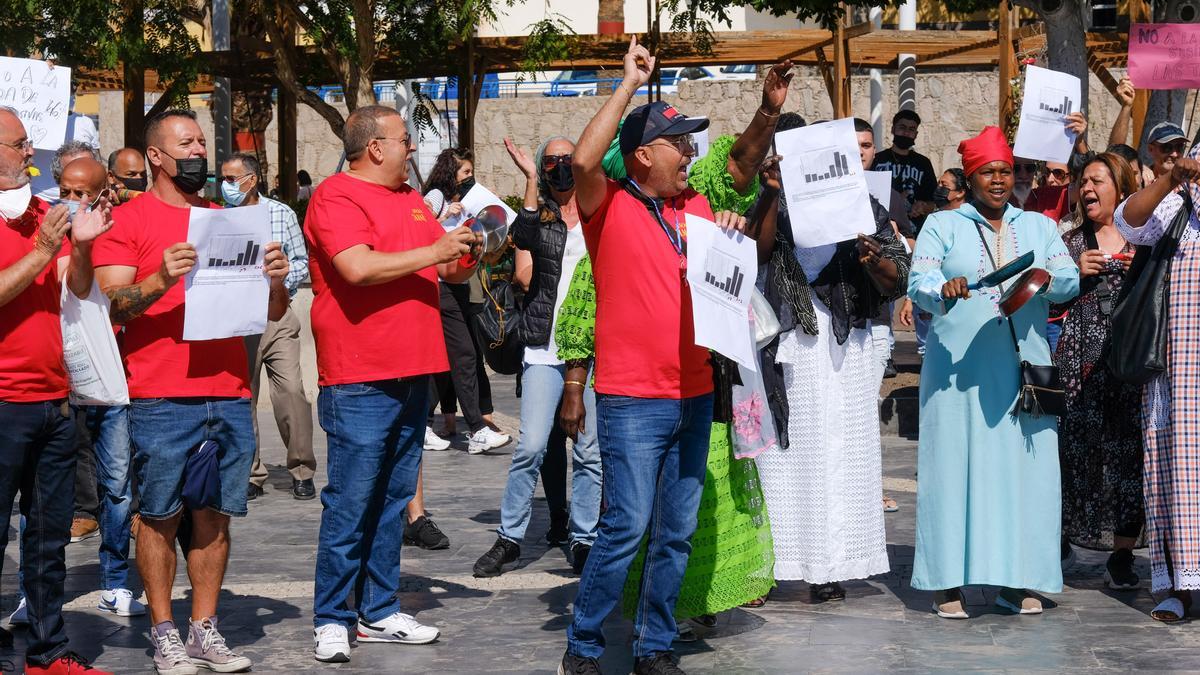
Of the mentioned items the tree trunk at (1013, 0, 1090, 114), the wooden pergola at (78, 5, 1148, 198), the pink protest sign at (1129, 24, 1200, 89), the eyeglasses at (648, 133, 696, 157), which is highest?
the wooden pergola at (78, 5, 1148, 198)

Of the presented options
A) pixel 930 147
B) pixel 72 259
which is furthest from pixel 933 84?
pixel 72 259

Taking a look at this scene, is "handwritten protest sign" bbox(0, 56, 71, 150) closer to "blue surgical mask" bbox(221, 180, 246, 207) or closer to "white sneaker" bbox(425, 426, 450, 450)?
"blue surgical mask" bbox(221, 180, 246, 207)

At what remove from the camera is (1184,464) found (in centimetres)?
667

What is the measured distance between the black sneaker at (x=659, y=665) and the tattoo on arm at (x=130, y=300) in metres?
2.15

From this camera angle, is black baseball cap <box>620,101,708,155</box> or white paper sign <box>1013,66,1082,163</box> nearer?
black baseball cap <box>620,101,708,155</box>

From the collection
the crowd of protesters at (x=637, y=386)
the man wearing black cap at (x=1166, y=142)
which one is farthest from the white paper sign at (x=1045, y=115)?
the man wearing black cap at (x=1166, y=142)

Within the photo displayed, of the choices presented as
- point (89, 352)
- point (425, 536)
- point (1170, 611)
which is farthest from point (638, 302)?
point (425, 536)

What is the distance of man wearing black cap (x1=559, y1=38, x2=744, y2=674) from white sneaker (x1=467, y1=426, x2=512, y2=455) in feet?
19.2

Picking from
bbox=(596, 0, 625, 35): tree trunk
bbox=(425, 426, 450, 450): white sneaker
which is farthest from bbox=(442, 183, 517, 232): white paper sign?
bbox=(596, 0, 625, 35): tree trunk

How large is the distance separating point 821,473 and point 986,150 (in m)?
1.52

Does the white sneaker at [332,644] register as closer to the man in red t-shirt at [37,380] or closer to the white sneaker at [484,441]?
the man in red t-shirt at [37,380]

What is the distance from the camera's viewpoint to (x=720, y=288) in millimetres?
5555

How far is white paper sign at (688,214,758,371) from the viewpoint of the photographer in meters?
5.46

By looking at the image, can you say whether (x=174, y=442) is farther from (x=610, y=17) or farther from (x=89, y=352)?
(x=610, y=17)
